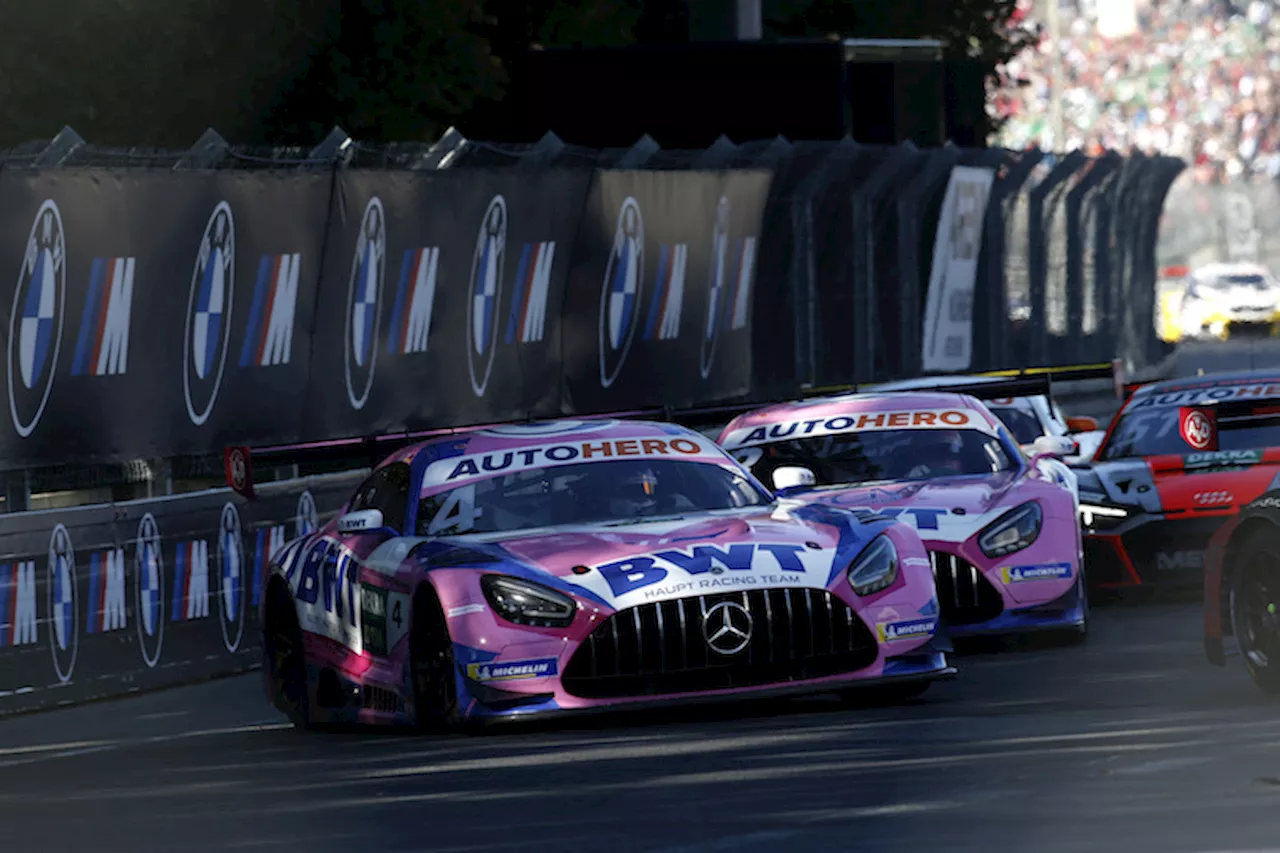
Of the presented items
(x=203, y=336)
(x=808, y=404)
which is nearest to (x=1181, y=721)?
(x=808, y=404)

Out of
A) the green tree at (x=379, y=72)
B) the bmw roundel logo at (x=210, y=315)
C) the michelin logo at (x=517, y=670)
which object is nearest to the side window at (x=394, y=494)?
the michelin logo at (x=517, y=670)

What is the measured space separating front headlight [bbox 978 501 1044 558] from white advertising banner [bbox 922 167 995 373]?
50.7 feet

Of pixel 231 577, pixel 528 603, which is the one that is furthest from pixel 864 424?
pixel 528 603

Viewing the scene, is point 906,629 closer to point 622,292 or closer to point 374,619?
point 374,619

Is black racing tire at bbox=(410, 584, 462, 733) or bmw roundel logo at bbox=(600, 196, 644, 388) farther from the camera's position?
bmw roundel logo at bbox=(600, 196, 644, 388)

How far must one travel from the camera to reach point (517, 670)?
9.93 meters

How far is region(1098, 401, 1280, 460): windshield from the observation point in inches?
628

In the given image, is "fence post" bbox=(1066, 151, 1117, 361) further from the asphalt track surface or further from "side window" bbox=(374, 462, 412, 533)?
"side window" bbox=(374, 462, 412, 533)

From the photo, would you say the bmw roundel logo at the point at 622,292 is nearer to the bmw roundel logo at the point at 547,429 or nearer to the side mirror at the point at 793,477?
the side mirror at the point at 793,477

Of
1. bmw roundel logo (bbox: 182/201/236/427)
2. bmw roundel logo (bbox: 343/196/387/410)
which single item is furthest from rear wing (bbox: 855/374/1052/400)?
bmw roundel logo (bbox: 182/201/236/427)

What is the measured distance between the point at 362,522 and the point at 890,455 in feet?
12.5

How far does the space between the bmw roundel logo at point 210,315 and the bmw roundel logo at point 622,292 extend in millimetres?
5485

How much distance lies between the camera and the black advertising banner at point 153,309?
13.1m

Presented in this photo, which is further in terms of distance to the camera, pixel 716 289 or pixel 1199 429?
pixel 716 289
